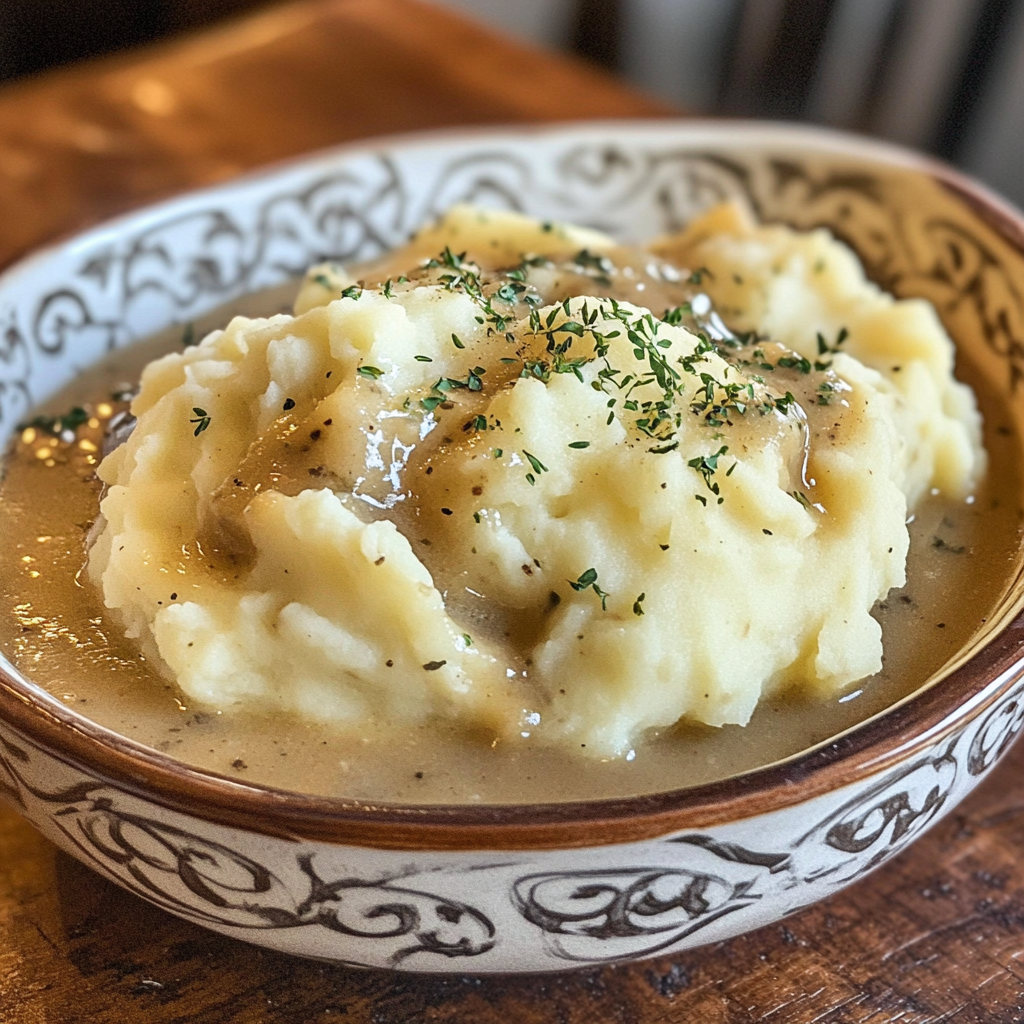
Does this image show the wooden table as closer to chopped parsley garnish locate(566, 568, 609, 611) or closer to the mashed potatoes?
the mashed potatoes

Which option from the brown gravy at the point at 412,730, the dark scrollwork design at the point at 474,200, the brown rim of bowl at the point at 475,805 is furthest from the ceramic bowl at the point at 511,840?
the dark scrollwork design at the point at 474,200

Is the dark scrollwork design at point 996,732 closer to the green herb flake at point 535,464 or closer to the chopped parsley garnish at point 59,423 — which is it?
the green herb flake at point 535,464

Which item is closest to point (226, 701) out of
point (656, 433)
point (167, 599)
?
point (167, 599)

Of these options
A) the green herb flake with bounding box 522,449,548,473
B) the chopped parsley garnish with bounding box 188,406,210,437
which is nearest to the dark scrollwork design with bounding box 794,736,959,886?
the green herb flake with bounding box 522,449,548,473

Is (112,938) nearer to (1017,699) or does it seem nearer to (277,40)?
(1017,699)

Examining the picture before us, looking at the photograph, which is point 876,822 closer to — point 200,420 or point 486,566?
point 486,566
